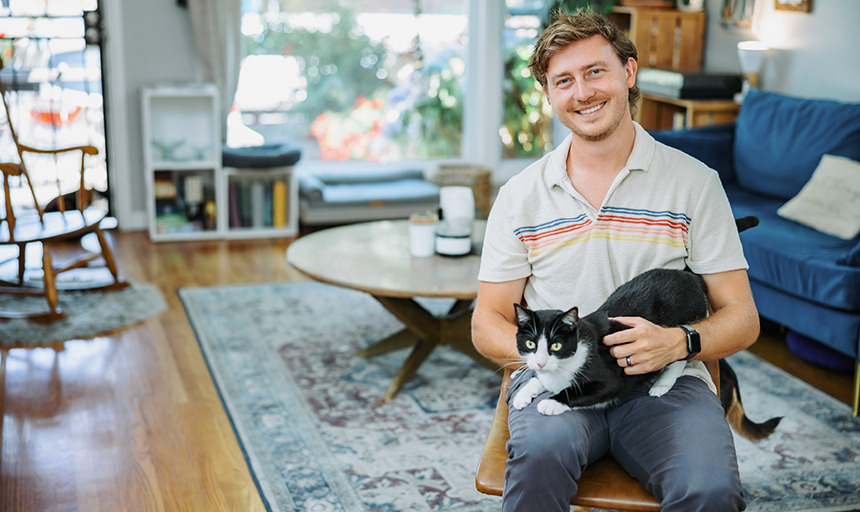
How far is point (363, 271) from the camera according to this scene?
105 inches

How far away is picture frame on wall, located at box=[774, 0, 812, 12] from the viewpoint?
4035 millimetres

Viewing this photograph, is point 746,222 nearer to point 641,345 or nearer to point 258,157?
point 641,345

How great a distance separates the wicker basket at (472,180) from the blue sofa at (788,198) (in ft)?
4.34

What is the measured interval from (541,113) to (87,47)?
298 centimetres

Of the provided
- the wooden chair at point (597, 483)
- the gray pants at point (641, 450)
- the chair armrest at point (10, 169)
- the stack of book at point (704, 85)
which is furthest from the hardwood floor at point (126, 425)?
the stack of book at point (704, 85)

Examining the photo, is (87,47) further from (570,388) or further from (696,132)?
(570,388)

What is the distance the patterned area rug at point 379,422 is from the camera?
2.12 metres

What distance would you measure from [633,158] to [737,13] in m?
3.52

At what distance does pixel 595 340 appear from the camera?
1.41m

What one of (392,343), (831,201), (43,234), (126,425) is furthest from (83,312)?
(831,201)

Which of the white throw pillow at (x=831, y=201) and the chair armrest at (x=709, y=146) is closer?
the white throw pillow at (x=831, y=201)

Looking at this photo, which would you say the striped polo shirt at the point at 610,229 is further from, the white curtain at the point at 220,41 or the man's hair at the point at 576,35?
the white curtain at the point at 220,41

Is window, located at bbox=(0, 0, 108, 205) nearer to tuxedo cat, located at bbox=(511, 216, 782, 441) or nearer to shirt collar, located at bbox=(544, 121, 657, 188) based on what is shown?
shirt collar, located at bbox=(544, 121, 657, 188)

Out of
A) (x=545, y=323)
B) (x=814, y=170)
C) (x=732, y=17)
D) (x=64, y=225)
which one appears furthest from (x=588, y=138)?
(x=732, y=17)
